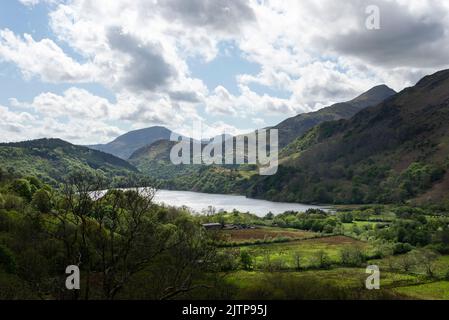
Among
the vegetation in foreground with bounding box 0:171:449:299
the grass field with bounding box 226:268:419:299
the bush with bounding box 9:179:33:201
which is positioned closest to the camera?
the vegetation in foreground with bounding box 0:171:449:299

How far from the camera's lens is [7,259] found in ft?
170

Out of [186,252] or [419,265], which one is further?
[419,265]

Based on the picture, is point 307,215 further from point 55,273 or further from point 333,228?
point 55,273

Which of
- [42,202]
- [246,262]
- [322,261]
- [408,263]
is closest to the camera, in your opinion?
[42,202]

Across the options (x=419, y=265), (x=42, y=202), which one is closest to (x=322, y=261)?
(x=419, y=265)

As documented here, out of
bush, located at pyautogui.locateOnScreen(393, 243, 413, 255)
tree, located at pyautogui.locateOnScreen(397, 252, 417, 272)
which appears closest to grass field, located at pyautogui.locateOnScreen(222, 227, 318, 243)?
bush, located at pyautogui.locateOnScreen(393, 243, 413, 255)

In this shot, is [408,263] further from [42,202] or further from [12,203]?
[12,203]

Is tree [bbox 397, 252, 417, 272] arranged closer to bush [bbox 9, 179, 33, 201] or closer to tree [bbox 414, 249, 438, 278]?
tree [bbox 414, 249, 438, 278]

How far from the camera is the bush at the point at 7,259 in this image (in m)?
50.6

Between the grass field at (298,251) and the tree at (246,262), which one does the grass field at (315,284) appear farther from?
the grass field at (298,251)

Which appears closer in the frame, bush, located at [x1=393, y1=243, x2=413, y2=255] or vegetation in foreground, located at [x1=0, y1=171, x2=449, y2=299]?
vegetation in foreground, located at [x1=0, y1=171, x2=449, y2=299]

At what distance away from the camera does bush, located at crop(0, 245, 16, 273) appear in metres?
50.6

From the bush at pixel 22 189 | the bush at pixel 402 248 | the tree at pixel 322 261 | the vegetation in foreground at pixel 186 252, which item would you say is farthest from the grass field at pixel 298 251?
the bush at pixel 22 189
